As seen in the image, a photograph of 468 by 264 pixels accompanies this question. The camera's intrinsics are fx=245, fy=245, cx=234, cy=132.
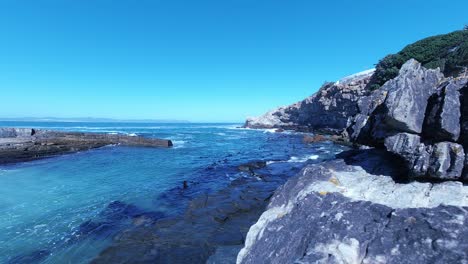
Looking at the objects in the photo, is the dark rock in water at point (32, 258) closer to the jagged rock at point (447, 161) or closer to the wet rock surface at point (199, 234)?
the wet rock surface at point (199, 234)

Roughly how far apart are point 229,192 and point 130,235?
5.89 metres

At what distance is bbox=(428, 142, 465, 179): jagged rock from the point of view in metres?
5.28

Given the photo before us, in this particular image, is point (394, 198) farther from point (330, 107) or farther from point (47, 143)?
point (330, 107)

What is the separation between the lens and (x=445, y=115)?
5.64 m

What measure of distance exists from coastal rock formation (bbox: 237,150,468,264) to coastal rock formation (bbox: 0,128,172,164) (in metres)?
27.0

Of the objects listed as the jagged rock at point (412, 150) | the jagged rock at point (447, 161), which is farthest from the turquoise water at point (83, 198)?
the jagged rock at point (447, 161)

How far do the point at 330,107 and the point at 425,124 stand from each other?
50.3 meters

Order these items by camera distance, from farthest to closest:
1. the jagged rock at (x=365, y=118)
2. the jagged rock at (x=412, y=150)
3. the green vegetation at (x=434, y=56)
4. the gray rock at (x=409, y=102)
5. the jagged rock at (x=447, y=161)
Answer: the green vegetation at (x=434, y=56)
the jagged rock at (x=365, y=118)
the gray rock at (x=409, y=102)
the jagged rock at (x=412, y=150)
the jagged rock at (x=447, y=161)

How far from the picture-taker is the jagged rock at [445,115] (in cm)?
556

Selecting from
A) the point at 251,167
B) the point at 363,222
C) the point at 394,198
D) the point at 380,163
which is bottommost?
the point at 251,167

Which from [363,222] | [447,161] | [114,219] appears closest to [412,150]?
[447,161]

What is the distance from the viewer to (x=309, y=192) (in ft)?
20.7

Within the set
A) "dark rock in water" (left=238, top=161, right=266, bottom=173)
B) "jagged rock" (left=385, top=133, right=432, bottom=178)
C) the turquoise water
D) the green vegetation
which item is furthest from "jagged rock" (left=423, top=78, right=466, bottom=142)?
the green vegetation

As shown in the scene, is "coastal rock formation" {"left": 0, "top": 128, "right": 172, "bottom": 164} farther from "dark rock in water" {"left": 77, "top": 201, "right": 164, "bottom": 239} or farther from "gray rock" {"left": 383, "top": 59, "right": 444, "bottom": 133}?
"gray rock" {"left": 383, "top": 59, "right": 444, "bottom": 133}
